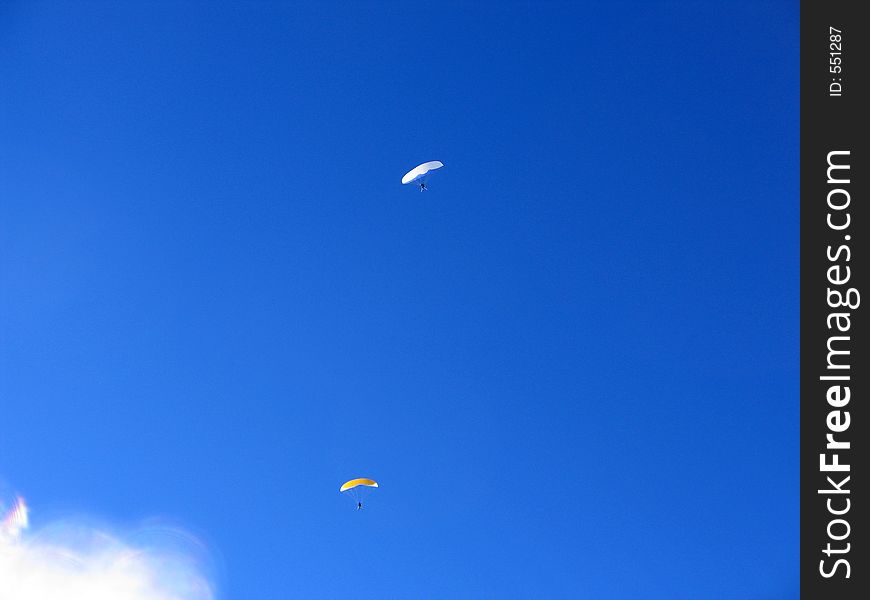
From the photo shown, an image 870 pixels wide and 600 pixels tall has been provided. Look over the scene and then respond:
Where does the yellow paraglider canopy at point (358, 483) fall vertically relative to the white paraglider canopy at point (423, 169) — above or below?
below

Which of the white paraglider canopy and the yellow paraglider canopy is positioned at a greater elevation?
the white paraglider canopy
